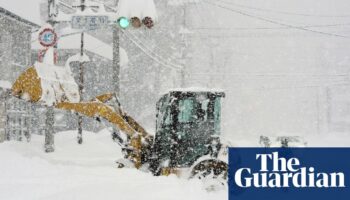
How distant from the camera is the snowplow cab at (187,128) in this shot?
1152 centimetres

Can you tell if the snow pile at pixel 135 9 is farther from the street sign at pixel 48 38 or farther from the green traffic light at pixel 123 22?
the street sign at pixel 48 38

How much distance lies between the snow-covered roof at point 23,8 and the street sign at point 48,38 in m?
4.35

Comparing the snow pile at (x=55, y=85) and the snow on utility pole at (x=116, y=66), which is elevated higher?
the snow on utility pole at (x=116, y=66)

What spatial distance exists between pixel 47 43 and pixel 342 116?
8587cm

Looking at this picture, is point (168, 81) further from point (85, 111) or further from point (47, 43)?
point (85, 111)

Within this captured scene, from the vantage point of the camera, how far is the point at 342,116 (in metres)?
96.3

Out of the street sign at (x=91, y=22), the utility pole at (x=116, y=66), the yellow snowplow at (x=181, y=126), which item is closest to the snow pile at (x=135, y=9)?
the street sign at (x=91, y=22)

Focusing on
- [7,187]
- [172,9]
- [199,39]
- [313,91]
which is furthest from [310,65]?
[7,187]

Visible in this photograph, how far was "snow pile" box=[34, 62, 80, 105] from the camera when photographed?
37.1ft

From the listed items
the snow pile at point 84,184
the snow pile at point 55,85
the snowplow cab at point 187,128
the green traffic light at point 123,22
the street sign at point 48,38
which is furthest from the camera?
the street sign at point 48,38

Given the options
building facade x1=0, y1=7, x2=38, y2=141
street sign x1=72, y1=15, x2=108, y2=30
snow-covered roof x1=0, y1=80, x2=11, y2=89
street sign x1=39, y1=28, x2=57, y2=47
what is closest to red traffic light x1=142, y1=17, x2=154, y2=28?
street sign x1=72, y1=15, x2=108, y2=30

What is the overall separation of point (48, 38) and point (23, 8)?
9161mm

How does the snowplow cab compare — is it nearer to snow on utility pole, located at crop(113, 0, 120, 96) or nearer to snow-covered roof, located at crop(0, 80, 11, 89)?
snow on utility pole, located at crop(113, 0, 120, 96)

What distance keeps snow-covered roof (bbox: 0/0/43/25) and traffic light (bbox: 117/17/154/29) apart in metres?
6.59
